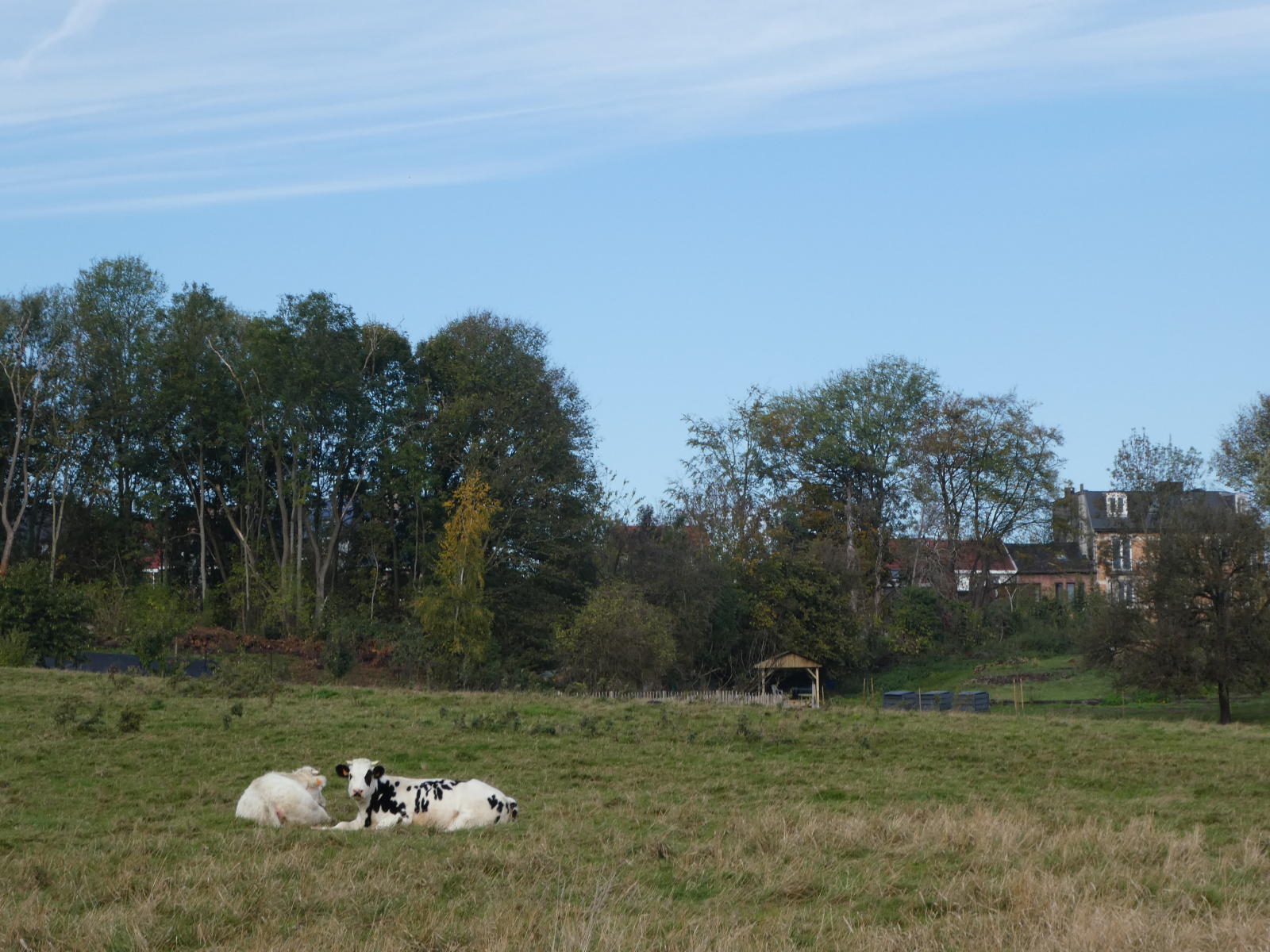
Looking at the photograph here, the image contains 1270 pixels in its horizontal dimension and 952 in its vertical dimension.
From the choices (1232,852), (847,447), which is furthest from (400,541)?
(1232,852)

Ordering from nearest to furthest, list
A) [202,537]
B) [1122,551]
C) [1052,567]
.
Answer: [202,537] → [1122,551] → [1052,567]

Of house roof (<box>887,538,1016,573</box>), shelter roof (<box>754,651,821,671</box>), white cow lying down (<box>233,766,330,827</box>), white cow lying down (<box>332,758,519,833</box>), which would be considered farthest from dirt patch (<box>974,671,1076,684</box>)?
white cow lying down (<box>233,766,330,827</box>)

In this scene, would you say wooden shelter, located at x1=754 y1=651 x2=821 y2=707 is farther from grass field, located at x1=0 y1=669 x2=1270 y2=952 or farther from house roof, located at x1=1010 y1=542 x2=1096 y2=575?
house roof, located at x1=1010 y1=542 x2=1096 y2=575

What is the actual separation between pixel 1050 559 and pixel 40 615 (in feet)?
221

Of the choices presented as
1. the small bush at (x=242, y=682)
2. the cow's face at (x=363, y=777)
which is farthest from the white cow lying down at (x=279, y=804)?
the small bush at (x=242, y=682)

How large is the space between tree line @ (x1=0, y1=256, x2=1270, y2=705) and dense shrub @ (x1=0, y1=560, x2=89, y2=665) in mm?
5712

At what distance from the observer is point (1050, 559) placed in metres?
86.0

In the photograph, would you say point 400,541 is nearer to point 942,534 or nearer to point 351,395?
point 351,395

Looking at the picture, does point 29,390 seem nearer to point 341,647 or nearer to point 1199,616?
point 341,647

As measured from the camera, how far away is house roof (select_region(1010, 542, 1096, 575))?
82.1 m

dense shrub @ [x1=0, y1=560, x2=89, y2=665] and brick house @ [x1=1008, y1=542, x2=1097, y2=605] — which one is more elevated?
brick house @ [x1=1008, y1=542, x2=1097, y2=605]

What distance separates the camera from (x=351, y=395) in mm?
55562

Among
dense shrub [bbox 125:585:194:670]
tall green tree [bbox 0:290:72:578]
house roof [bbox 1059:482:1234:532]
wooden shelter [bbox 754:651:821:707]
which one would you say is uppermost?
tall green tree [bbox 0:290:72:578]

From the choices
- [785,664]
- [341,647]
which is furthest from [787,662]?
[341,647]
